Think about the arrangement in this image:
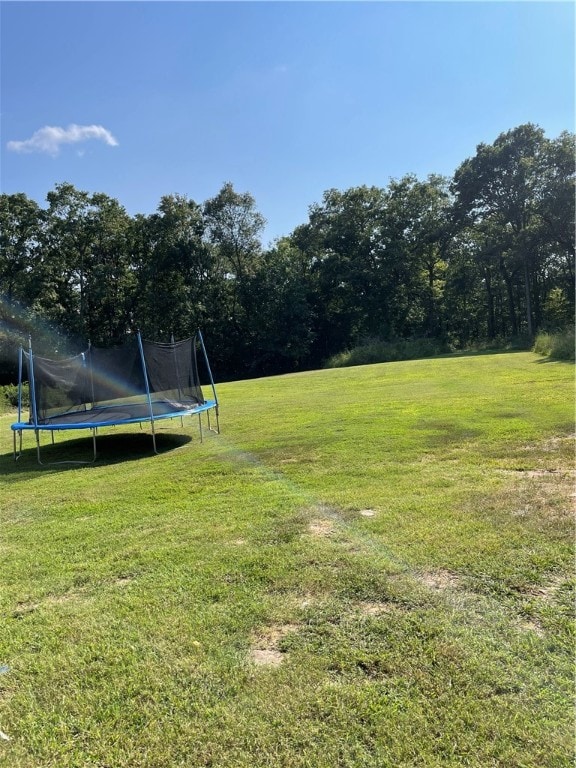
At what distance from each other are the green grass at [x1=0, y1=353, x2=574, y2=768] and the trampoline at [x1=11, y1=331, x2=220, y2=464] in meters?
2.86

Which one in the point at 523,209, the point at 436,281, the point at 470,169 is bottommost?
the point at 436,281

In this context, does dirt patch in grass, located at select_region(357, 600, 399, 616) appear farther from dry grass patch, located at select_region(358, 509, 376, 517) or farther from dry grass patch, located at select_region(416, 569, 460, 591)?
dry grass patch, located at select_region(358, 509, 376, 517)

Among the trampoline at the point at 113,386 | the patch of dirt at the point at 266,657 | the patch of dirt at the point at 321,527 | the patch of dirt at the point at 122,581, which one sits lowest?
the patch of dirt at the point at 266,657

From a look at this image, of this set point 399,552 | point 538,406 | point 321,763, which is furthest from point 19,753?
point 538,406

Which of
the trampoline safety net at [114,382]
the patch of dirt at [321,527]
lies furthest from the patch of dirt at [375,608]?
the trampoline safety net at [114,382]

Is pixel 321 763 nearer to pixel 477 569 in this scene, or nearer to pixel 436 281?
pixel 477 569

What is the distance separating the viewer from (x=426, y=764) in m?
1.69

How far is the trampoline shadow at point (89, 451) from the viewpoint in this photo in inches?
297

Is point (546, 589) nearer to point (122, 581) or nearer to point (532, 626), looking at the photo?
point (532, 626)

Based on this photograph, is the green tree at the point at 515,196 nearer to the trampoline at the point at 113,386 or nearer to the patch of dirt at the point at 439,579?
the trampoline at the point at 113,386

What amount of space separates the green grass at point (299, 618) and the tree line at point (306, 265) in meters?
31.4

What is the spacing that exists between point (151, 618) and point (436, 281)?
4381cm

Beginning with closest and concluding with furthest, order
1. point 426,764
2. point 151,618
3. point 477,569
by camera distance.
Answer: point 426,764 < point 151,618 < point 477,569

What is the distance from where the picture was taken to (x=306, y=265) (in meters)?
43.1
